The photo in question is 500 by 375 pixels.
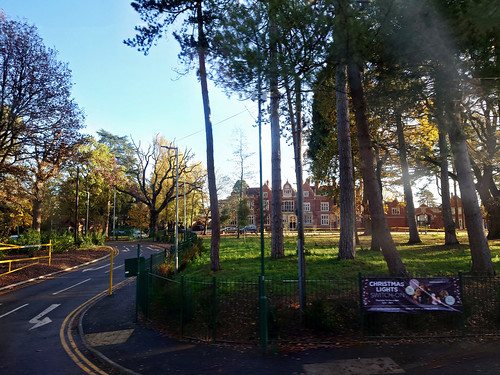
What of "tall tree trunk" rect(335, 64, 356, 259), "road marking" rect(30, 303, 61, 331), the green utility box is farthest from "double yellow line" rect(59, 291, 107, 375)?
"tall tree trunk" rect(335, 64, 356, 259)

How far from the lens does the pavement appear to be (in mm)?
6844

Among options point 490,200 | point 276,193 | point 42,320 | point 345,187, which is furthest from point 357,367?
point 490,200

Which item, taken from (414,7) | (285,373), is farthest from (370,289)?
(414,7)

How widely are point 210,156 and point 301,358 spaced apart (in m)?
10.4

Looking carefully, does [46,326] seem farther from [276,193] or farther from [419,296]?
[276,193]

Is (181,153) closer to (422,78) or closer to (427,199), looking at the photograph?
(422,78)

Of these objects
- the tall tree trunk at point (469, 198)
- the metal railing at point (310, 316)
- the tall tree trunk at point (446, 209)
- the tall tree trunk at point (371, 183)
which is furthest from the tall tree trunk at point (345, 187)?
the tall tree trunk at point (446, 209)

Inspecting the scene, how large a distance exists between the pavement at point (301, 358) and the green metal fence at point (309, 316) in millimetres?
499

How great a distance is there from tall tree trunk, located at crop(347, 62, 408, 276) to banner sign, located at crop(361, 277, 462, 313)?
1.90 meters

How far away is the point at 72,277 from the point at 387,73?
65.1 feet

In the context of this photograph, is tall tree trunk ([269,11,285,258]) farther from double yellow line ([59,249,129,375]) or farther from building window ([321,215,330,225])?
building window ([321,215,330,225])

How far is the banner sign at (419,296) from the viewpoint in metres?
8.71

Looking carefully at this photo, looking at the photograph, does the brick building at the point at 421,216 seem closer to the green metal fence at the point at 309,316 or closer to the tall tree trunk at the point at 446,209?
the tall tree trunk at the point at 446,209

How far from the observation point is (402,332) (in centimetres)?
880
